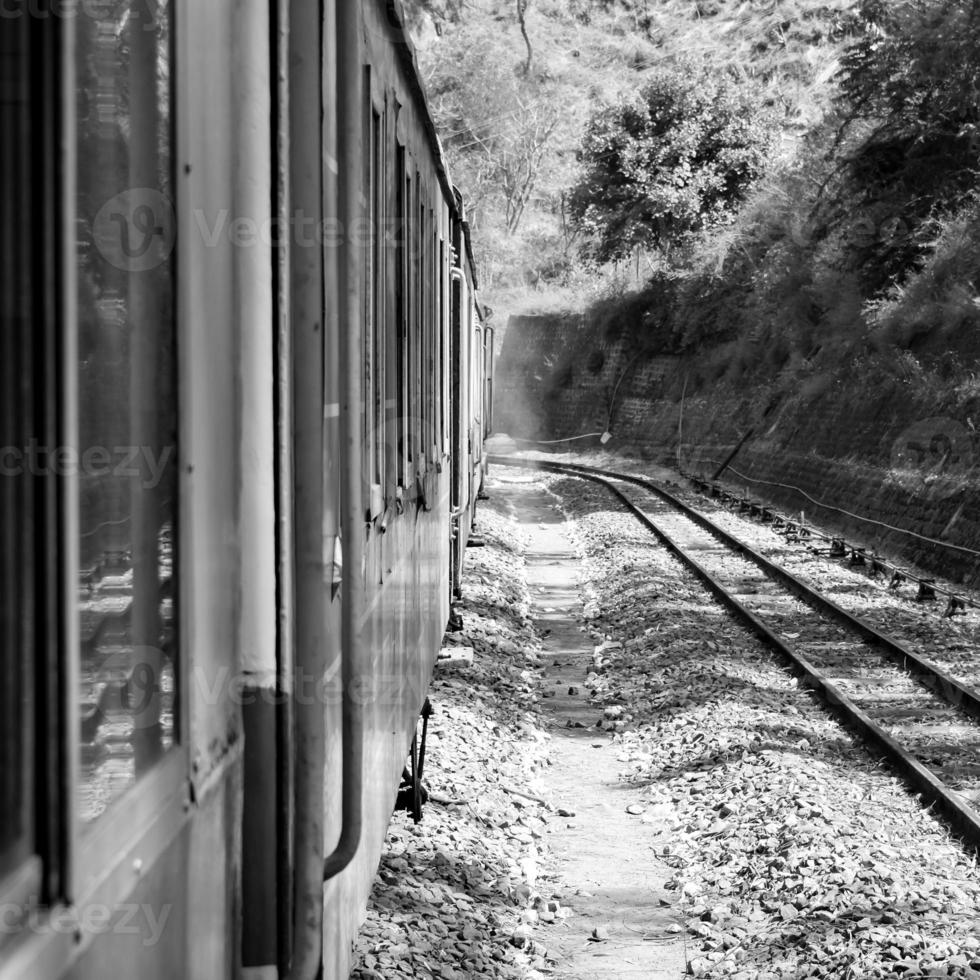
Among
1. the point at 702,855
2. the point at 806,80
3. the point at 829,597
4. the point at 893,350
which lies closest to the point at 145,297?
the point at 702,855

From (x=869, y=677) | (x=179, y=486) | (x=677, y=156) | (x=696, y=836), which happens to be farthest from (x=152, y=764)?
(x=677, y=156)

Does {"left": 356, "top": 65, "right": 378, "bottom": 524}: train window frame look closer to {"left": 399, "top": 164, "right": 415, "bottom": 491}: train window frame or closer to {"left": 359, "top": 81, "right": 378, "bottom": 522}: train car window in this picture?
{"left": 359, "top": 81, "right": 378, "bottom": 522}: train car window

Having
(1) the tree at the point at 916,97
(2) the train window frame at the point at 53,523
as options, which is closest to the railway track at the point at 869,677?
(2) the train window frame at the point at 53,523

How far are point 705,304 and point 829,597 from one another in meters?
25.5

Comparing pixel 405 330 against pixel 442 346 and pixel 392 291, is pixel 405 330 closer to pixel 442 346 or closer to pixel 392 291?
pixel 392 291

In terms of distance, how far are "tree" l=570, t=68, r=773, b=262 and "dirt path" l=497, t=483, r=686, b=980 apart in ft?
109

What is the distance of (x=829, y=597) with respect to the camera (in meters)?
14.3

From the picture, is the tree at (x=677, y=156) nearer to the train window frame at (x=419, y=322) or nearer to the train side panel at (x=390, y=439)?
the train side panel at (x=390, y=439)

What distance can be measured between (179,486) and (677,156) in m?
42.8

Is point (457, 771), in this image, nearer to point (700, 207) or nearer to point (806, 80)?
point (700, 207)

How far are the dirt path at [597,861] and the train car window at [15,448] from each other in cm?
435

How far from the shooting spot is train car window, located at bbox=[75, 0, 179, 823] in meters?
1.47

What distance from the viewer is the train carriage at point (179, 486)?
125 centimetres

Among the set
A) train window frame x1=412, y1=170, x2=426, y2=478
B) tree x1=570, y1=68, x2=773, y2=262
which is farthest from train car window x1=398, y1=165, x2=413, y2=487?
tree x1=570, y1=68, x2=773, y2=262
